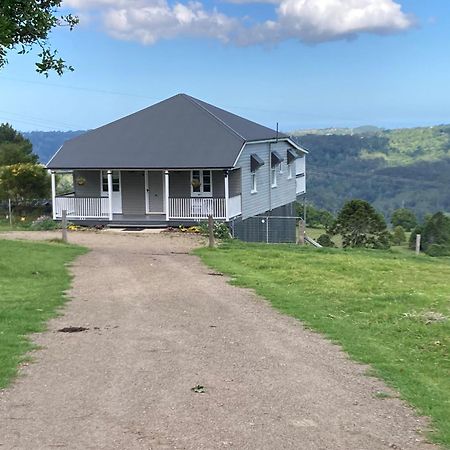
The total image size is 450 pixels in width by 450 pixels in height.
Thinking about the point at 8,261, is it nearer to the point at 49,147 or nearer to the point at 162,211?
the point at 162,211

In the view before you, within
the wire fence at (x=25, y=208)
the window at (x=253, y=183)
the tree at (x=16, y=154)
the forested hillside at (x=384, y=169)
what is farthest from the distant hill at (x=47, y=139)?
the window at (x=253, y=183)

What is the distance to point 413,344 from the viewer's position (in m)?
9.02

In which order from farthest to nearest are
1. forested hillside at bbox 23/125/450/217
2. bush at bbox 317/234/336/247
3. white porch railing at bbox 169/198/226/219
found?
1. forested hillside at bbox 23/125/450/217
2. bush at bbox 317/234/336/247
3. white porch railing at bbox 169/198/226/219

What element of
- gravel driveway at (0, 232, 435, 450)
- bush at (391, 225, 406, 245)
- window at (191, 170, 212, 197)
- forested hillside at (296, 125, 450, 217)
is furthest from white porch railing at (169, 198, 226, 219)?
forested hillside at (296, 125, 450, 217)

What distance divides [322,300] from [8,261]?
7.99 m

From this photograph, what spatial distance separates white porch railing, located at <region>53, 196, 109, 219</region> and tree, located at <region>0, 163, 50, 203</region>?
3.48 meters

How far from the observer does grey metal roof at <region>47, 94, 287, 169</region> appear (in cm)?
Result: 2802

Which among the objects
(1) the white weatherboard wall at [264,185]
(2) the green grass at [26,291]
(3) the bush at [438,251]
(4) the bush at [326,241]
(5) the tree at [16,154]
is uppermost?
(5) the tree at [16,154]

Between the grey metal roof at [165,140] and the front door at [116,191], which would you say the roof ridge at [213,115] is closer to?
the grey metal roof at [165,140]

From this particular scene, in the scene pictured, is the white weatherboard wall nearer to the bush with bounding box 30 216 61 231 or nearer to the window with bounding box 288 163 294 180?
the window with bounding box 288 163 294 180

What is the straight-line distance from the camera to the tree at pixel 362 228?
34.0 metres

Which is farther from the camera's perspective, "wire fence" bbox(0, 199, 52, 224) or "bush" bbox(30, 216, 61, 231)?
"wire fence" bbox(0, 199, 52, 224)

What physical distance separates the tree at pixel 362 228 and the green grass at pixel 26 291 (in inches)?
666

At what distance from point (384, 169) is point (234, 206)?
11036cm
